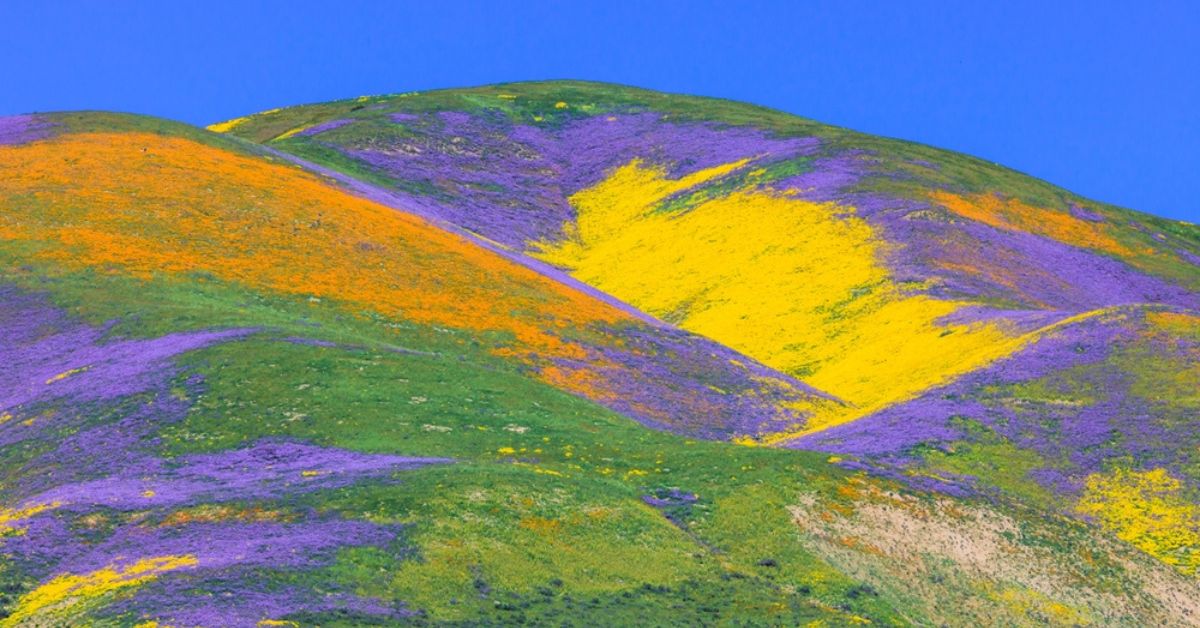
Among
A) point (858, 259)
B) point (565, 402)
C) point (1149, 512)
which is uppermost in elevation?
point (858, 259)

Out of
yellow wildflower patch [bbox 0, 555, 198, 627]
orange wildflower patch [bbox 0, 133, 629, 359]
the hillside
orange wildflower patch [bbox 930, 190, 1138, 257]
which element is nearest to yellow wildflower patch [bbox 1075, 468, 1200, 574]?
the hillside

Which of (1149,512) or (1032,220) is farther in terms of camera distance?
(1032,220)

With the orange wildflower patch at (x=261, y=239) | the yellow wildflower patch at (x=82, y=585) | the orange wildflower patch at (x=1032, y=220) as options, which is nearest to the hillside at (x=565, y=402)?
the yellow wildflower patch at (x=82, y=585)

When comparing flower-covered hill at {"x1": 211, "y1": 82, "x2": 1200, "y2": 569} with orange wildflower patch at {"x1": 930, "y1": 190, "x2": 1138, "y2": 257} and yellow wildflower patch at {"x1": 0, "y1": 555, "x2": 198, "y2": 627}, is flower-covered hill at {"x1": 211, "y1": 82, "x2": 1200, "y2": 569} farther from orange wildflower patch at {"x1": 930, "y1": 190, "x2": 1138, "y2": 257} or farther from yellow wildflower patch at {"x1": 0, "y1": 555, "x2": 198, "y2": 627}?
yellow wildflower patch at {"x1": 0, "y1": 555, "x2": 198, "y2": 627}

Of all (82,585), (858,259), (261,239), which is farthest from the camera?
(858,259)

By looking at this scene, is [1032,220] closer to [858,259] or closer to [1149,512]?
[858,259]

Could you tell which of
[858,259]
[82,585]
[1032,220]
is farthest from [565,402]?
[1032,220]

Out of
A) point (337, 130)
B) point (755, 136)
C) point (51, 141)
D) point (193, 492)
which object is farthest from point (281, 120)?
point (193, 492)

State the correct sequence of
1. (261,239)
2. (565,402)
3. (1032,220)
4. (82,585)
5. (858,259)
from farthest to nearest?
(1032,220) → (858,259) → (261,239) → (565,402) → (82,585)
